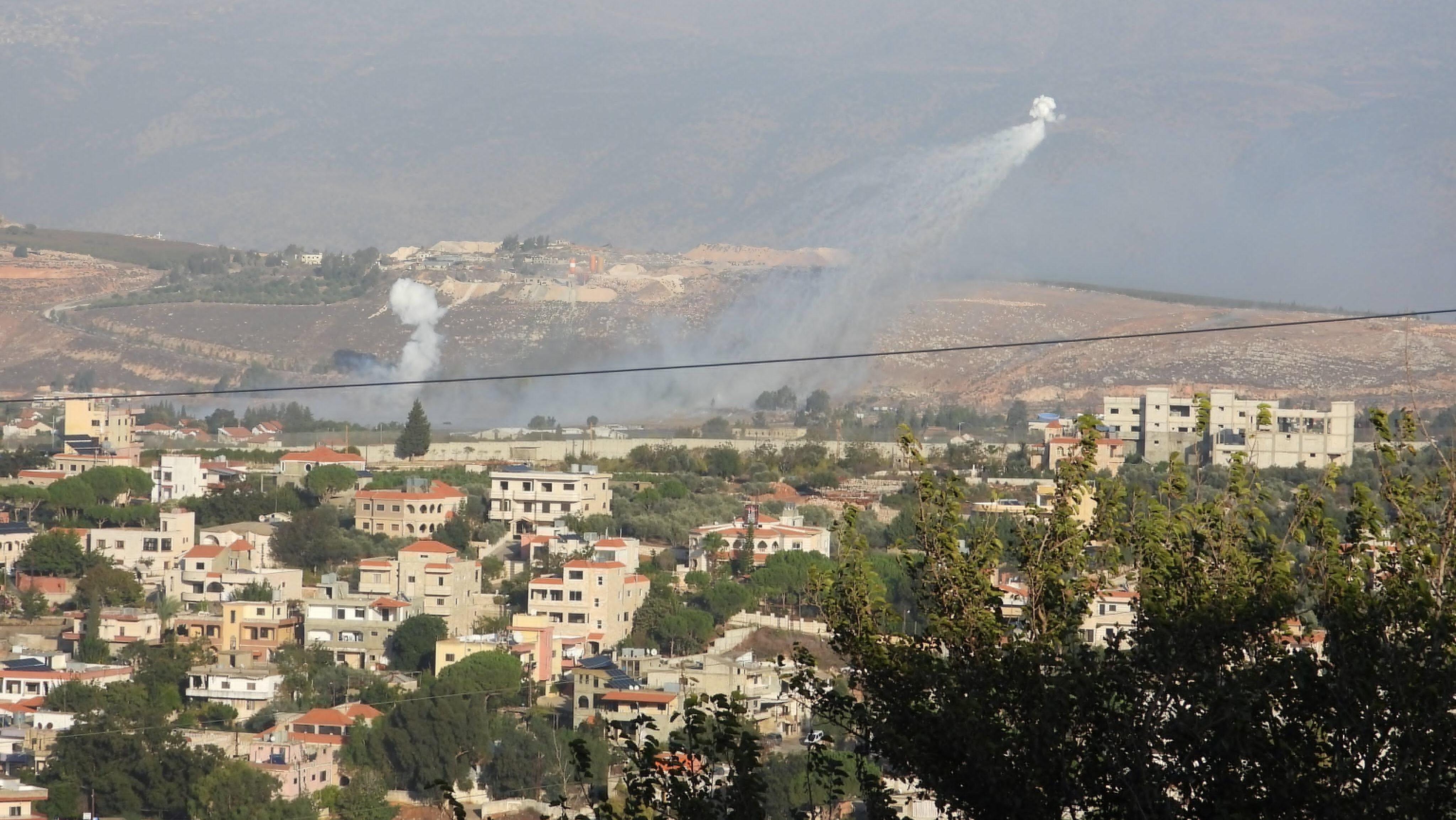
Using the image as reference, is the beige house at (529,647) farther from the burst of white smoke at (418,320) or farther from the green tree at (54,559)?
the burst of white smoke at (418,320)

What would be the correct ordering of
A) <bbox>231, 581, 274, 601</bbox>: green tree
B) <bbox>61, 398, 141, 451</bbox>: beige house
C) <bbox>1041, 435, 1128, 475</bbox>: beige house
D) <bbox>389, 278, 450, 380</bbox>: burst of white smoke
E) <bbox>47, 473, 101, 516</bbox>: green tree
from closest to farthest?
<bbox>231, 581, 274, 601</bbox>: green tree → <bbox>47, 473, 101, 516</bbox>: green tree → <bbox>1041, 435, 1128, 475</bbox>: beige house → <bbox>61, 398, 141, 451</bbox>: beige house → <bbox>389, 278, 450, 380</bbox>: burst of white smoke

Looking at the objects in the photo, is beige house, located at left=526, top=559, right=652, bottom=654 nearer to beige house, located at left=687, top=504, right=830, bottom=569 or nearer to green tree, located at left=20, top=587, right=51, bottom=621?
beige house, located at left=687, top=504, right=830, bottom=569

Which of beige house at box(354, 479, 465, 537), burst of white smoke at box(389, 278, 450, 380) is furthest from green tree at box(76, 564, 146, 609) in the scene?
burst of white smoke at box(389, 278, 450, 380)

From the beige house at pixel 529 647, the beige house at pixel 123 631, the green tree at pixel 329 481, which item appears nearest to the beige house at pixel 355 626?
the beige house at pixel 529 647

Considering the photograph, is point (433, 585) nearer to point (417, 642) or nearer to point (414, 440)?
point (417, 642)

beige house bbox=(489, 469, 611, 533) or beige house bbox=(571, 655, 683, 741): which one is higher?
beige house bbox=(489, 469, 611, 533)

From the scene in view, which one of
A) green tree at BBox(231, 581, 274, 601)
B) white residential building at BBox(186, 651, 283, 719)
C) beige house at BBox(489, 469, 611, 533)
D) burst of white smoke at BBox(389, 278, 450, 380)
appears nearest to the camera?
white residential building at BBox(186, 651, 283, 719)

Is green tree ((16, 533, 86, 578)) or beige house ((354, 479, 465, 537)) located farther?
beige house ((354, 479, 465, 537))
